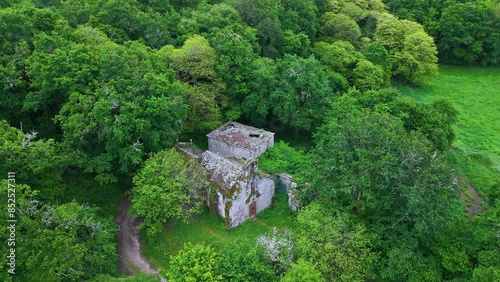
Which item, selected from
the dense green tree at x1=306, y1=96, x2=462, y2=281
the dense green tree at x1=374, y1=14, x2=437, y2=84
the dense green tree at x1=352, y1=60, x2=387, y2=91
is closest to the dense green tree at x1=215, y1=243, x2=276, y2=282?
the dense green tree at x1=306, y1=96, x2=462, y2=281

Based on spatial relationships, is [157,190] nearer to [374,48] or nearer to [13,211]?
[13,211]

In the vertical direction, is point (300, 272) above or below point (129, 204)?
above

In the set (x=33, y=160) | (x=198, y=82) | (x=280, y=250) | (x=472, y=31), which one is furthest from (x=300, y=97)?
(x=472, y=31)

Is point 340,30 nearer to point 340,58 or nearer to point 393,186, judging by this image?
point 340,58

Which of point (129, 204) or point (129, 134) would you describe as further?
point (129, 204)

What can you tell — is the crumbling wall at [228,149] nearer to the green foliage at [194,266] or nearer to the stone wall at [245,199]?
the stone wall at [245,199]

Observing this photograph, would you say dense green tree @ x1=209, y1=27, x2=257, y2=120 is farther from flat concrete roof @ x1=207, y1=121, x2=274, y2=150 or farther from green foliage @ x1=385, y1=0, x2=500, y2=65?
green foliage @ x1=385, y1=0, x2=500, y2=65

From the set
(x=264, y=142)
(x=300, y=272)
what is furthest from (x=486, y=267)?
(x=264, y=142)
